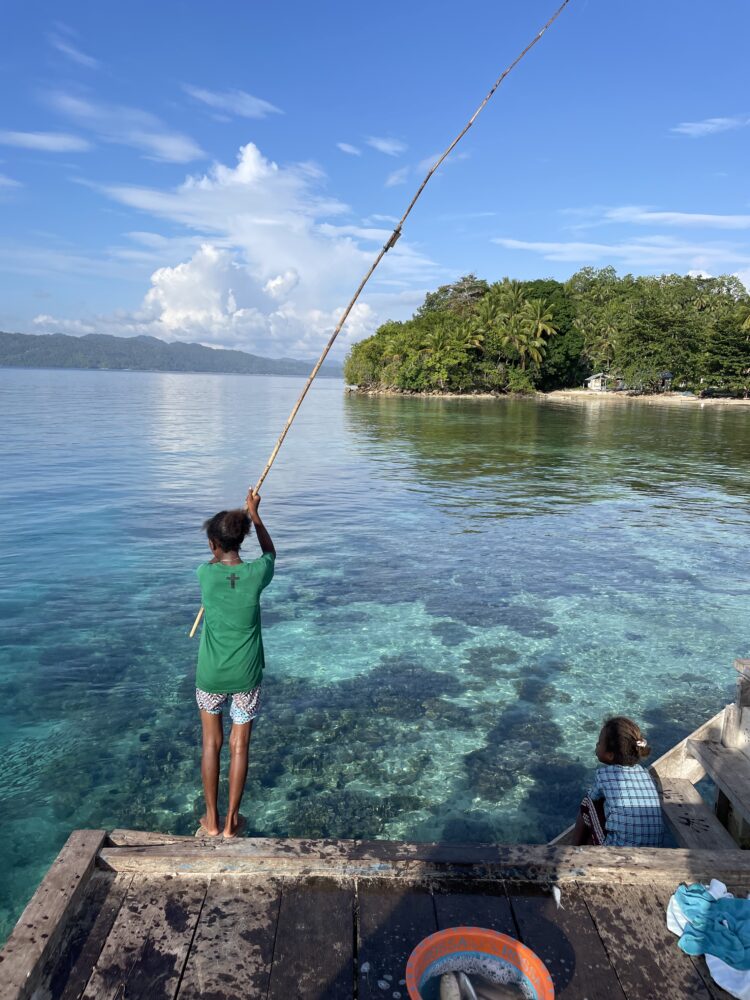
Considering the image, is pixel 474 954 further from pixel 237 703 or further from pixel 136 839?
pixel 237 703

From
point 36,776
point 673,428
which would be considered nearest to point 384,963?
point 36,776

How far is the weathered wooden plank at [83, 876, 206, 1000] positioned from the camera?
280cm

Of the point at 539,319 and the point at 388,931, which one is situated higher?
the point at 539,319

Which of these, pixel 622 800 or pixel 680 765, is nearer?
pixel 622 800

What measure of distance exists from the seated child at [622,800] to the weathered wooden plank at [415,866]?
0.81m

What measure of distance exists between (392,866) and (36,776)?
15.0ft

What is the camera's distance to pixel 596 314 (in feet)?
309

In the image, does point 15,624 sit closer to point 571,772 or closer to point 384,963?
point 571,772

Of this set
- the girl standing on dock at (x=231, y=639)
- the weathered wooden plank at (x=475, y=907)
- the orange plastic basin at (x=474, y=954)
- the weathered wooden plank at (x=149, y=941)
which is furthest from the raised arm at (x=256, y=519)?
the orange plastic basin at (x=474, y=954)

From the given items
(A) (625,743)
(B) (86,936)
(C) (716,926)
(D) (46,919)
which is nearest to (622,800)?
(A) (625,743)

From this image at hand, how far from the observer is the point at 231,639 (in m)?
4.56

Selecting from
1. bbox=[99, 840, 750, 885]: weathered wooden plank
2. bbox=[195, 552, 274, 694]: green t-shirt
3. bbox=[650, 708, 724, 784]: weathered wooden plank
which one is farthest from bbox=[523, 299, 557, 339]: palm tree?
bbox=[99, 840, 750, 885]: weathered wooden plank

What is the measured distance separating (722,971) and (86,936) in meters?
2.70

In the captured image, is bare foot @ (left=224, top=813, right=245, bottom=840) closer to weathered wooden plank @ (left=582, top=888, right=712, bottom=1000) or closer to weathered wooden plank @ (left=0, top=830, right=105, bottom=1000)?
weathered wooden plank @ (left=0, top=830, right=105, bottom=1000)
